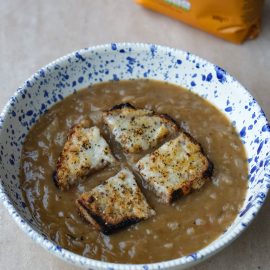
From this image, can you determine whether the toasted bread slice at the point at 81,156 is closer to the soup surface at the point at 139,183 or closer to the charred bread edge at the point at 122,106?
the soup surface at the point at 139,183

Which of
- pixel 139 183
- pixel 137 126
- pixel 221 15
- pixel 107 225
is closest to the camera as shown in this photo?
pixel 107 225

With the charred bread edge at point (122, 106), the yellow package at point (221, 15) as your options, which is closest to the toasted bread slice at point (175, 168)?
the charred bread edge at point (122, 106)

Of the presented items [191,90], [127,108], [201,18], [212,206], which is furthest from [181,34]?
[212,206]

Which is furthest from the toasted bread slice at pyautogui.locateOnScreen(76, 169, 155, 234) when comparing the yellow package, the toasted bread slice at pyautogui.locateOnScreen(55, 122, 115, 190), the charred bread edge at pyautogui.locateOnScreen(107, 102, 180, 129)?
the yellow package

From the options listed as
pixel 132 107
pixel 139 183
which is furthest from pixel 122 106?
pixel 139 183

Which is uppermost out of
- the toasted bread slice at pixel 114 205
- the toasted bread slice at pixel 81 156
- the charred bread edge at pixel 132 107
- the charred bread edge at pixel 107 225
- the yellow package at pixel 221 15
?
the yellow package at pixel 221 15

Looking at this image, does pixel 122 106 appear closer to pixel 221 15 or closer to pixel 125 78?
pixel 125 78

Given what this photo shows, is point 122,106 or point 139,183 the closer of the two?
point 139,183
